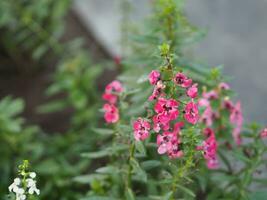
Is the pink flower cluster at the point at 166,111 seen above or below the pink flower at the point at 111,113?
below

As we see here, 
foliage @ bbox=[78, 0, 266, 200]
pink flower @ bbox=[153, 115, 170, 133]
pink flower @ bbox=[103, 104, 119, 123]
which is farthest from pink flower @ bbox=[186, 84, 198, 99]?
pink flower @ bbox=[103, 104, 119, 123]

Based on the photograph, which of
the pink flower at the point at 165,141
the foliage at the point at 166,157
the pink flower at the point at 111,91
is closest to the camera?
the pink flower at the point at 165,141

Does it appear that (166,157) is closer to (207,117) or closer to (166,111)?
(207,117)

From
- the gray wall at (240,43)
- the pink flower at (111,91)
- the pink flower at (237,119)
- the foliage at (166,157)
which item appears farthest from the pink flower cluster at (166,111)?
the gray wall at (240,43)

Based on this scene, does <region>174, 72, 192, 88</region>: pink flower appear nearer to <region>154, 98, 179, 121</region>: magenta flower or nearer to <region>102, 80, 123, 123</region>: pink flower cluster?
<region>154, 98, 179, 121</region>: magenta flower

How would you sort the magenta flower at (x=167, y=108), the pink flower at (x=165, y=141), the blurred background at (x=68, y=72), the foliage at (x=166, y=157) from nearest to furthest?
1. the magenta flower at (x=167, y=108)
2. the pink flower at (x=165, y=141)
3. the foliage at (x=166, y=157)
4. the blurred background at (x=68, y=72)

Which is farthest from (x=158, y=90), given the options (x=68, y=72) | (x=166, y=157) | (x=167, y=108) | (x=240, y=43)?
(x=68, y=72)

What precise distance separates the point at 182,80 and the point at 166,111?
11 cm

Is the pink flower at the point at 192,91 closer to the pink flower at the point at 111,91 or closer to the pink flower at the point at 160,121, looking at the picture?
the pink flower at the point at 160,121

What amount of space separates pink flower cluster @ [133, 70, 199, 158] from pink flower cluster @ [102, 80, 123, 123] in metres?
0.28

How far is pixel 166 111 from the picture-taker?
167 cm

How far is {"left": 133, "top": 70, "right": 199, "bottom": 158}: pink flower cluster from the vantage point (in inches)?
65.4

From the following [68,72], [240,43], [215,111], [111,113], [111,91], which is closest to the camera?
[111,113]

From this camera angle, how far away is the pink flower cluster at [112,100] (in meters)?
2.04
